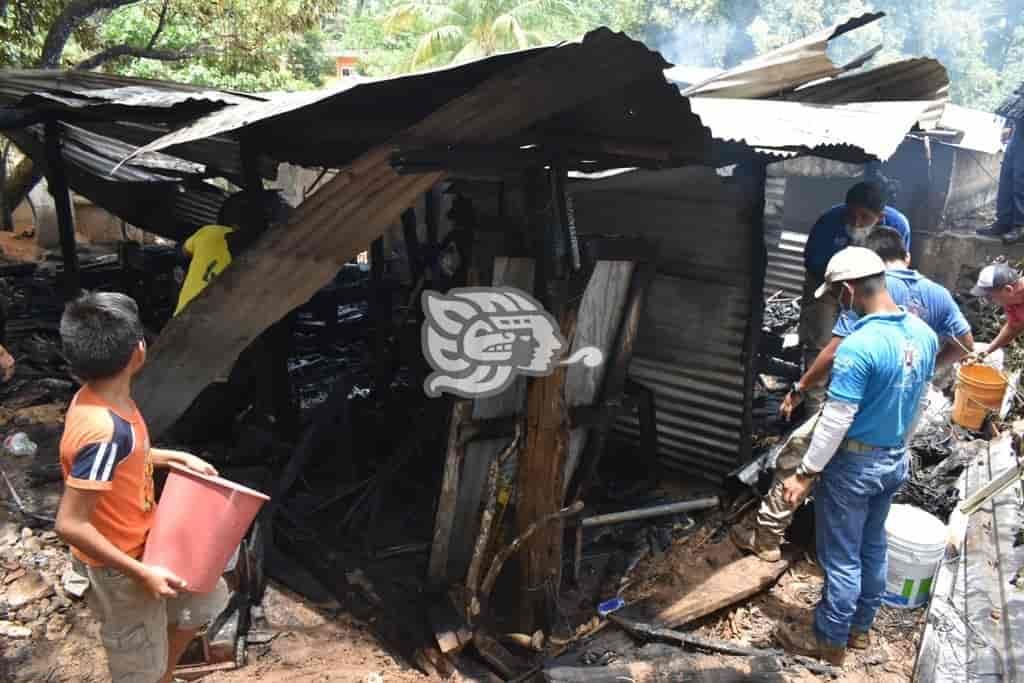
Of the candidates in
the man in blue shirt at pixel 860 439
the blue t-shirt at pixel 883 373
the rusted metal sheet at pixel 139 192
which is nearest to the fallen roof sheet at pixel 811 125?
the man in blue shirt at pixel 860 439

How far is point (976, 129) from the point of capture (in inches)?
405

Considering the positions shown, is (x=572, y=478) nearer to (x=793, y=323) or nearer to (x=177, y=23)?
(x=793, y=323)

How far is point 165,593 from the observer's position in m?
2.46

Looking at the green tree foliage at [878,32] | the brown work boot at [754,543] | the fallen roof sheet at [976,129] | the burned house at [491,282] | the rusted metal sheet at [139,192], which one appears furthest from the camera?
the green tree foliage at [878,32]

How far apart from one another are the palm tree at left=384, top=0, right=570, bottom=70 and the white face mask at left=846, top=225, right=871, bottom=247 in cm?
1650

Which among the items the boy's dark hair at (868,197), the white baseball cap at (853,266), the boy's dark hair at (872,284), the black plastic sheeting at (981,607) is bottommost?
the black plastic sheeting at (981,607)

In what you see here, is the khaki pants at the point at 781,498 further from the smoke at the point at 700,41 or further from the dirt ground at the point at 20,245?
the smoke at the point at 700,41

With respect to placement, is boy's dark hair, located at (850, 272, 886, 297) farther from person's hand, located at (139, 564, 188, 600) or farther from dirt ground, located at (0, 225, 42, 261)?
dirt ground, located at (0, 225, 42, 261)

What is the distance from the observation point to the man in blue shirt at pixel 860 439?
3363 mm

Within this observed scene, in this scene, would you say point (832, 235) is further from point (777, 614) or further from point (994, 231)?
point (994, 231)

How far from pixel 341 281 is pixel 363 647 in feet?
Result: 21.5

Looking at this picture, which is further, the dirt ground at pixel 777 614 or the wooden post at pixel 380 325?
the wooden post at pixel 380 325

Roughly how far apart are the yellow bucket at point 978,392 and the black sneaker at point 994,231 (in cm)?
326

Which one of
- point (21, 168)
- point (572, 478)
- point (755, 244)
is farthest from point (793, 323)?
point (21, 168)
